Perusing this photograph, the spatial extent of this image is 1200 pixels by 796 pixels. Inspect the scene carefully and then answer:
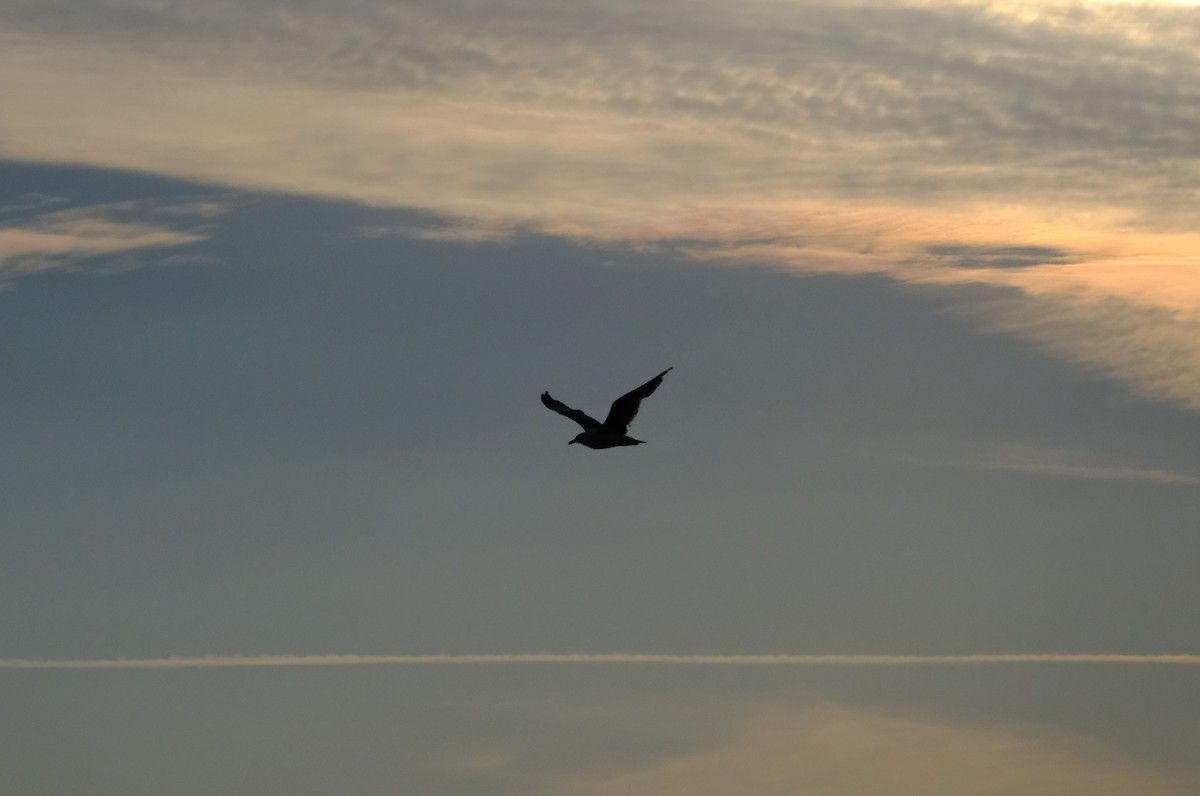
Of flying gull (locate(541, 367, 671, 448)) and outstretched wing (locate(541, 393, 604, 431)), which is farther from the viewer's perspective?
outstretched wing (locate(541, 393, 604, 431))

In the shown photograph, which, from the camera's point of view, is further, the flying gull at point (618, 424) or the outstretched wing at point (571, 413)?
the outstretched wing at point (571, 413)

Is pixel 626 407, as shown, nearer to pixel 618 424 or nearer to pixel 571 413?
pixel 618 424

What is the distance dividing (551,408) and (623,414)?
58.6ft

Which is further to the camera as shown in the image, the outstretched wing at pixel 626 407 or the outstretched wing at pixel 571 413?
the outstretched wing at pixel 571 413

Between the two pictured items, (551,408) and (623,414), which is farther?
(551,408)

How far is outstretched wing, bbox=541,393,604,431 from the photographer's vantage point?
139125 millimetres

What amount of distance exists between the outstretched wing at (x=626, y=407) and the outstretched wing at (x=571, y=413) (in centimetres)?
604

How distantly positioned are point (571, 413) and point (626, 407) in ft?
50.9

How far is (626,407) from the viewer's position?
5034 inches

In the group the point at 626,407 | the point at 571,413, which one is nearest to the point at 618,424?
the point at 626,407

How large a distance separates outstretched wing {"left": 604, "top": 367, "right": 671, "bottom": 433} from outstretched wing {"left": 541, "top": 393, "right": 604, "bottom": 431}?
19.8 ft

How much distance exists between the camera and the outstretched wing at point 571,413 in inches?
5477

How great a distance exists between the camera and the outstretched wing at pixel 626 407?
126 m

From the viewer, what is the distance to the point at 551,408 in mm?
145750
